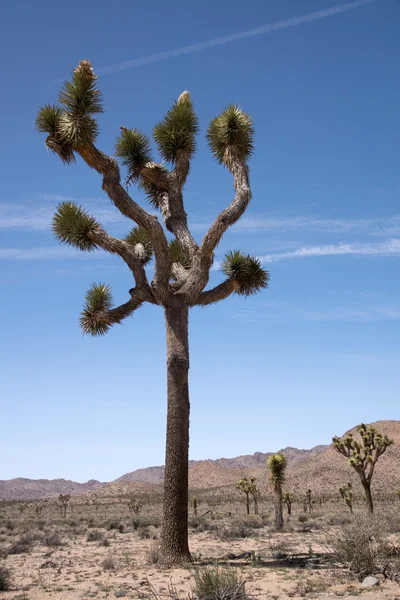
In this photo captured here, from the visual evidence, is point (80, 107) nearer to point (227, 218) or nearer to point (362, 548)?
point (227, 218)

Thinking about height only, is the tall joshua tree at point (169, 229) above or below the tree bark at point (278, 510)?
above

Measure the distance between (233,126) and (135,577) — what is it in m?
9.50

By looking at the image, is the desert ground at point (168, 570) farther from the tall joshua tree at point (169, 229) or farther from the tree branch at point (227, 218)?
the tree branch at point (227, 218)

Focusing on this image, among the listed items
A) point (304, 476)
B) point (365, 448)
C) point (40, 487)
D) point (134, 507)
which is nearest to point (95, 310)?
point (365, 448)

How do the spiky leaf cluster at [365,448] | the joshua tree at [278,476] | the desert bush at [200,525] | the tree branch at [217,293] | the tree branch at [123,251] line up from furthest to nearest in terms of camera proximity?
the joshua tree at [278,476] → the desert bush at [200,525] → the spiky leaf cluster at [365,448] → the tree branch at [217,293] → the tree branch at [123,251]

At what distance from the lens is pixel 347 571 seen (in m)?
9.36

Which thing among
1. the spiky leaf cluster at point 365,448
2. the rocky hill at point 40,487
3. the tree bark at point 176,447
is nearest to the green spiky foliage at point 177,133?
the tree bark at point 176,447

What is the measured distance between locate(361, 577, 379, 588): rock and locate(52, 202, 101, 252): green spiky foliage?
8110 millimetres

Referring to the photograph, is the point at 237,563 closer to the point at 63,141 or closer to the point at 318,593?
the point at 318,593

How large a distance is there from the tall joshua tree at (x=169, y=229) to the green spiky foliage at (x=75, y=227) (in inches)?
0.8

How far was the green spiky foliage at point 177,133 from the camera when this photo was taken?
1287 centimetres

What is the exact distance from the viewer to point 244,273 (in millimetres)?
13492

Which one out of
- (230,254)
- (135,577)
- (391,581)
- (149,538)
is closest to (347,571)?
(391,581)

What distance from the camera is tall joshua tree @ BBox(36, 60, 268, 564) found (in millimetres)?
11289
